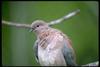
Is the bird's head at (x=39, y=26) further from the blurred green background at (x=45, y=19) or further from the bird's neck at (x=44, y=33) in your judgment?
the blurred green background at (x=45, y=19)

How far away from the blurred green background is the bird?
1463 mm

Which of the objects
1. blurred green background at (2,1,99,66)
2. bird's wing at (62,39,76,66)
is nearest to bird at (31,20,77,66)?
bird's wing at (62,39,76,66)

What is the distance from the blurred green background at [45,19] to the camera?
13.5 ft

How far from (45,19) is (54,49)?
154cm

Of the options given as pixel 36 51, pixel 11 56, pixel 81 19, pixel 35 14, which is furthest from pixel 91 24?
pixel 36 51

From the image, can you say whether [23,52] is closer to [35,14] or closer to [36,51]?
[35,14]

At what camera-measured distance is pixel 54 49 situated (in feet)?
8.46

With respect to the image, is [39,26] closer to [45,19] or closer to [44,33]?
[44,33]

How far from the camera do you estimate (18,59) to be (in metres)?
4.21

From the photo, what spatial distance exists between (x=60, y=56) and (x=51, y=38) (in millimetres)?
121

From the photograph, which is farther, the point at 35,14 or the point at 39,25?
the point at 35,14

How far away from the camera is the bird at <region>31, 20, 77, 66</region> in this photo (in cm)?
257

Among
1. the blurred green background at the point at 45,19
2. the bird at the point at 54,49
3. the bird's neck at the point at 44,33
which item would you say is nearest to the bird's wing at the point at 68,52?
the bird at the point at 54,49

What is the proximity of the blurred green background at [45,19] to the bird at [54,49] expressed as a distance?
1463 millimetres
